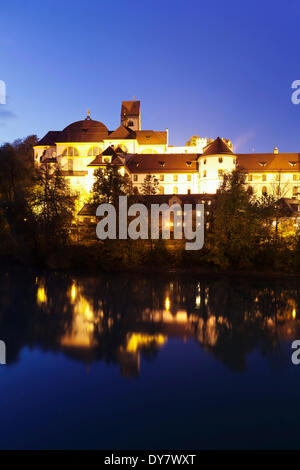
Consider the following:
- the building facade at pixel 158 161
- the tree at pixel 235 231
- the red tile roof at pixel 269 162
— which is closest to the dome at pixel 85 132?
the building facade at pixel 158 161

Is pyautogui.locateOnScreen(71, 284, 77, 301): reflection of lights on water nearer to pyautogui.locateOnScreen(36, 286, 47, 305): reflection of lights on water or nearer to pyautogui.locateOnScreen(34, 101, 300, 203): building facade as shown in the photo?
pyautogui.locateOnScreen(36, 286, 47, 305): reflection of lights on water

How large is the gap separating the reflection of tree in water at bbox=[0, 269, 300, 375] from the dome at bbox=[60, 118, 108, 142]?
99.9ft

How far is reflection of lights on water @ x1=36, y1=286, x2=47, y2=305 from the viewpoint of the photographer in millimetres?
19419

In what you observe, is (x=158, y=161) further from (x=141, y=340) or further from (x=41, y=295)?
(x=141, y=340)

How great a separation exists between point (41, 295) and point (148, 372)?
11.5 m

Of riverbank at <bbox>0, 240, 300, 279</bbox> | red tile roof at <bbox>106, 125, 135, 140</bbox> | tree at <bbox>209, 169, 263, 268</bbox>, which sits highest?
red tile roof at <bbox>106, 125, 135, 140</bbox>

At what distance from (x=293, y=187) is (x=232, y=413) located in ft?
139

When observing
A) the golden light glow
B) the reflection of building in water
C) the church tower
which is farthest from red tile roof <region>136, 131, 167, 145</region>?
the golden light glow

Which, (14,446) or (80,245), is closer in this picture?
(14,446)

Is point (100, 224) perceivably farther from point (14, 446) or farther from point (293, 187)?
point (293, 187)

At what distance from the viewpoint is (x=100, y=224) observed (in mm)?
29031

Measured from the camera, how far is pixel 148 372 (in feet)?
36.0

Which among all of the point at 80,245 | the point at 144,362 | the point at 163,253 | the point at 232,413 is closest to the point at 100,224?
the point at 80,245

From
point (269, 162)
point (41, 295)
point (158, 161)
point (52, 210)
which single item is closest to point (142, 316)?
point (41, 295)
